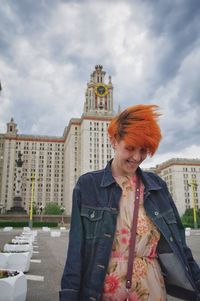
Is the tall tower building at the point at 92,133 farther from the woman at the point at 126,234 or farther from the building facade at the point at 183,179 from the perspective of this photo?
the woman at the point at 126,234

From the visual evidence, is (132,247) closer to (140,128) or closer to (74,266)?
(74,266)

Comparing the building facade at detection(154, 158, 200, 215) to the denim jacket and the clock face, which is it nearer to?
the clock face

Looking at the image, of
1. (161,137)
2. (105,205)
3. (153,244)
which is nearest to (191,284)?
(153,244)

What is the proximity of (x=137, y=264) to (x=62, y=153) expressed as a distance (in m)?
112

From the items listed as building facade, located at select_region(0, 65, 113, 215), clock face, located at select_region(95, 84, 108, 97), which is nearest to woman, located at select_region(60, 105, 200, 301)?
building facade, located at select_region(0, 65, 113, 215)

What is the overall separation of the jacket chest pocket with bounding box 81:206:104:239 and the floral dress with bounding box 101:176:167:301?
143 millimetres

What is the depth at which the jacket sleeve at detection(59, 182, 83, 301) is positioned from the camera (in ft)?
6.02

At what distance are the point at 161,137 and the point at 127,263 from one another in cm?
97

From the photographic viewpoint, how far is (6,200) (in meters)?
100

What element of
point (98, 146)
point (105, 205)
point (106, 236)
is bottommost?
point (106, 236)

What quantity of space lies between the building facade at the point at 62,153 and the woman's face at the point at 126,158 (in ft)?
273

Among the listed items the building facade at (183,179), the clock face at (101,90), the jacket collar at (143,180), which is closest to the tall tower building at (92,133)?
the clock face at (101,90)

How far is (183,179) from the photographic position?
9131 centimetres

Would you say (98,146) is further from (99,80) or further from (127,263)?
(127,263)
